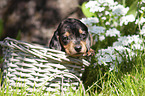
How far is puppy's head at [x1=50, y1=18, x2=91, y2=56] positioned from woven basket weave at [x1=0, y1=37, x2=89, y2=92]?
185mm

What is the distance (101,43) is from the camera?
9.46 ft

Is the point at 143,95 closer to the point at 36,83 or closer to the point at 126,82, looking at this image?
the point at 126,82

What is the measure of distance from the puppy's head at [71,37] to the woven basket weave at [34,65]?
185 mm

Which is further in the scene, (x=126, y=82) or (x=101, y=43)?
(x=101, y=43)

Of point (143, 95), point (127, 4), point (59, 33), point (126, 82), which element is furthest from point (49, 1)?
point (143, 95)

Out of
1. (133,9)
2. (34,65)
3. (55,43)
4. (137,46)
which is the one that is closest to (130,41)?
(137,46)

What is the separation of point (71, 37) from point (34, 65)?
1.74ft

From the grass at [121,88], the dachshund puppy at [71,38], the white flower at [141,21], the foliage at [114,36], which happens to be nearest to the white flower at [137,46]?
the foliage at [114,36]

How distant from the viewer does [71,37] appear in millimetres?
2061

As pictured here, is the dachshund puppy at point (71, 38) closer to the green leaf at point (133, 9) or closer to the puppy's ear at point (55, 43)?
the puppy's ear at point (55, 43)

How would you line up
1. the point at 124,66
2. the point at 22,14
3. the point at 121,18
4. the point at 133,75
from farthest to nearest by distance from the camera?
the point at 22,14 → the point at 121,18 → the point at 124,66 → the point at 133,75

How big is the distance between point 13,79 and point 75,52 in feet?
2.20

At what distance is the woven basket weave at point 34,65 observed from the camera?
1.77 metres

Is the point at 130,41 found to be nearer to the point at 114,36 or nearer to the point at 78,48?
the point at 114,36
